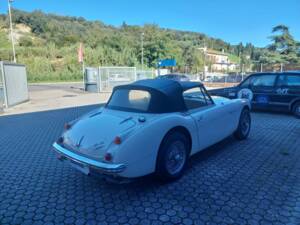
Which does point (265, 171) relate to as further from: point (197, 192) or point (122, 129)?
point (122, 129)

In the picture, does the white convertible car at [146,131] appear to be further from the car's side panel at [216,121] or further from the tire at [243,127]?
the tire at [243,127]

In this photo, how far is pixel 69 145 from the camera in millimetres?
3201

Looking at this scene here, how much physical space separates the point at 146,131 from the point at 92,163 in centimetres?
77

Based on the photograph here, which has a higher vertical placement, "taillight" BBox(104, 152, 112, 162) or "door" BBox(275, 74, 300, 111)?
"door" BBox(275, 74, 300, 111)

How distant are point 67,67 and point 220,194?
39.7 metres

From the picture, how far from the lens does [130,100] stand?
377 cm

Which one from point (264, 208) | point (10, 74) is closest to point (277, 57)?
point (10, 74)

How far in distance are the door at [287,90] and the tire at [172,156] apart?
5.84 metres

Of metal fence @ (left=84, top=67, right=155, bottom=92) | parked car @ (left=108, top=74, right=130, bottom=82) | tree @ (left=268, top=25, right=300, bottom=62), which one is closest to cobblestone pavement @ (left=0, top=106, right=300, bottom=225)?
metal fence @ (left=84, top=67, right=155, bottom=92)

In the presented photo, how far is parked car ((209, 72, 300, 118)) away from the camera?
763 centimetres

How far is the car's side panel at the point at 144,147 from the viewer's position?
271cm

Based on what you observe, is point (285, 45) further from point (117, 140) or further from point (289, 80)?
point (117, 140)

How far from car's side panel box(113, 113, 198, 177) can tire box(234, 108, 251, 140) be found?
2.42 metres

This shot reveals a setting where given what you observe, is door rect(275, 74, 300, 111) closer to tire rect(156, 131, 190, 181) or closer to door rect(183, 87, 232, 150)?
door rect(183, 87, 232, 150)
